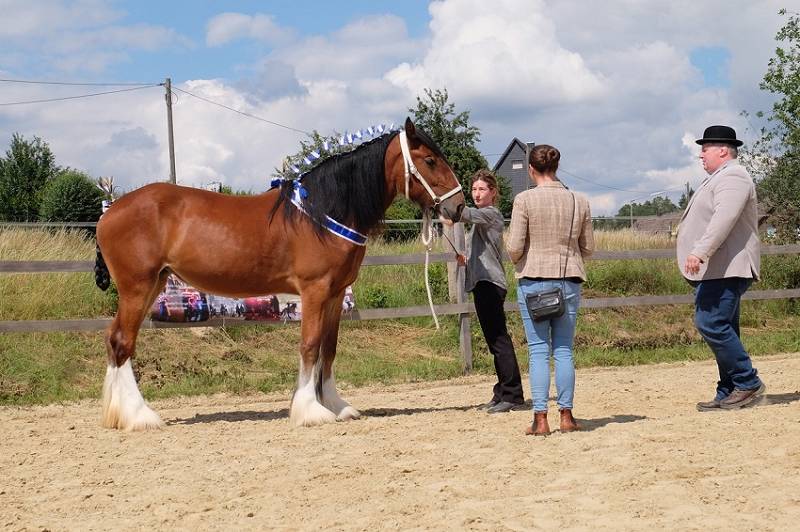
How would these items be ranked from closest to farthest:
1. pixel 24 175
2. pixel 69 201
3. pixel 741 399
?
pixel 741 399, pixel 69 201, pixel 24 175

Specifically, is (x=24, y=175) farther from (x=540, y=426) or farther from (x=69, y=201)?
(x=540, y=426)

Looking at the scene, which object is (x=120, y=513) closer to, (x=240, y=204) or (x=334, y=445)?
(x=334, y=445)

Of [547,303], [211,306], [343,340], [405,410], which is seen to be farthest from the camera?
[343,340]

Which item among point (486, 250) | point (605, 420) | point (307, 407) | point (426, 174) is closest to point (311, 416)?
point (307, 407)

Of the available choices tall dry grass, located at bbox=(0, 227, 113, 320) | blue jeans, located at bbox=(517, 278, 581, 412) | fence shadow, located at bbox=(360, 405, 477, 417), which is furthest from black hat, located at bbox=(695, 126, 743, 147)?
tall dry grass, located at bbox=(0, 227, 113, 320)

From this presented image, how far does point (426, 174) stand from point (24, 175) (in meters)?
29.1

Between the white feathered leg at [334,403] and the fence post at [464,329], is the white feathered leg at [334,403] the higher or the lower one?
the lower one

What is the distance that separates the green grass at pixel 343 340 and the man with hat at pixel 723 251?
11.1ft

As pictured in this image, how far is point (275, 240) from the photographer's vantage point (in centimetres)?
611

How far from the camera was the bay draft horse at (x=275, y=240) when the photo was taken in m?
6.04

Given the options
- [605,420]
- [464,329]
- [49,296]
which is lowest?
[605,420]

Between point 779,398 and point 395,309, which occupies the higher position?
point 395,309

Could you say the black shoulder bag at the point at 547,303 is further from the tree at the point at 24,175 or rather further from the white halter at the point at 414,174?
the tree at the point at 24,175

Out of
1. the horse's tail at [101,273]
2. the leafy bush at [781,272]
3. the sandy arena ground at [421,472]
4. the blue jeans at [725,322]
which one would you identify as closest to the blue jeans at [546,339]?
the sandy arena ground at [421,472]
